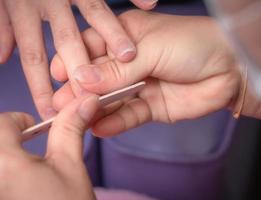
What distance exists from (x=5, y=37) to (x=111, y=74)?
0.31 metres

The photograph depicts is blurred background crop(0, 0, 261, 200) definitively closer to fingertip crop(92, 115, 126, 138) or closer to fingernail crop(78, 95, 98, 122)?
fingertip crop(92, 115, 126, 138)

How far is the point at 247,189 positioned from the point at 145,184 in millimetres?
392

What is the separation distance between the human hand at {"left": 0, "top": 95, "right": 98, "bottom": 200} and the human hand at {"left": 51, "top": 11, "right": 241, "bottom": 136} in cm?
15

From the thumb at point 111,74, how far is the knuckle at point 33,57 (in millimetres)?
187

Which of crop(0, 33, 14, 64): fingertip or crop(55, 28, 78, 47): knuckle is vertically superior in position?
crop(55, 28, 78, 47): knuckle

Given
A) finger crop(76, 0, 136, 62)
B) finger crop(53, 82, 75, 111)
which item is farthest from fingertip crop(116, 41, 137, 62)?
finger crop(53, 82, 75, 111)

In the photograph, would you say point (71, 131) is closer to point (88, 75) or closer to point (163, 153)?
point (88, 75)

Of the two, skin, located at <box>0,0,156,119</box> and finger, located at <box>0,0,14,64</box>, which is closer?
skin, located at <box>0,0,156,119</box>

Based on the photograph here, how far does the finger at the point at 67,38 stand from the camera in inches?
27.9

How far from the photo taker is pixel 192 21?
76 cm

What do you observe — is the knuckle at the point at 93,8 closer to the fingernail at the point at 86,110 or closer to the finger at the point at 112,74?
the finger at the point at 112,74

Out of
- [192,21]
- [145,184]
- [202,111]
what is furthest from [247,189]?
[192,21]

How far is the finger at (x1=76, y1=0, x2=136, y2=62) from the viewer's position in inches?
26.7

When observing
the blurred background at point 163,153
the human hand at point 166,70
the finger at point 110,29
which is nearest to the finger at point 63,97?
the human hand at point 166,70
